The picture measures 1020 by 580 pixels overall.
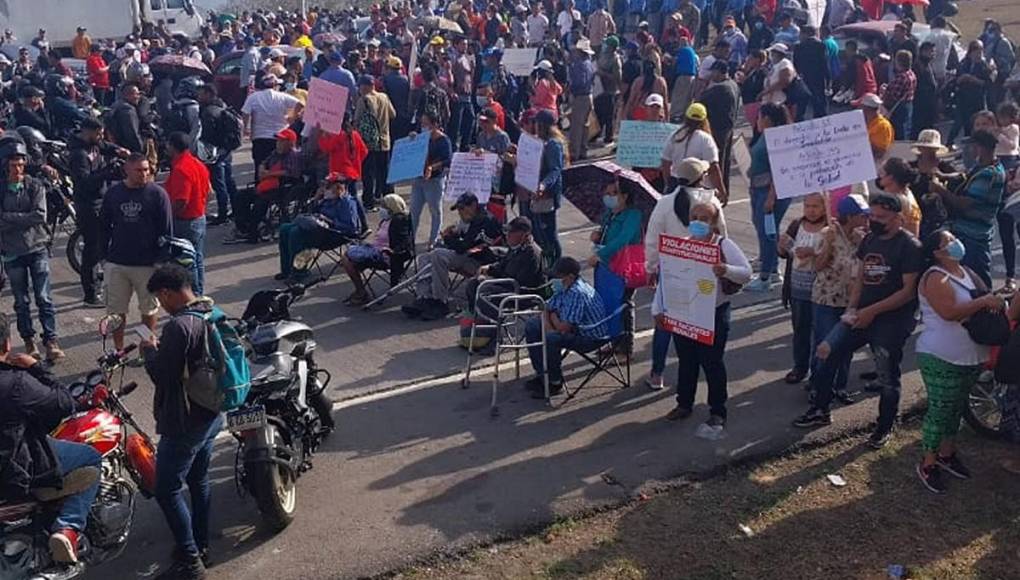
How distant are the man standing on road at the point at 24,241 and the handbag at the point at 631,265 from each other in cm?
484

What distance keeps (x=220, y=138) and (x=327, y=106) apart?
5.71 ft

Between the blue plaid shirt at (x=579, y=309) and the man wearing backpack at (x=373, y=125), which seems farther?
the man wearing backpack at (x=373, y=125)

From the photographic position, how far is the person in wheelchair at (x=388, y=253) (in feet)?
33.9

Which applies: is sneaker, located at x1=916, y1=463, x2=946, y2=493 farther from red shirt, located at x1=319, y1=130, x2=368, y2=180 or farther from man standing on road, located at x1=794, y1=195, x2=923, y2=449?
red shirt, located at x1=319, y1=130, x2=368, y2=180

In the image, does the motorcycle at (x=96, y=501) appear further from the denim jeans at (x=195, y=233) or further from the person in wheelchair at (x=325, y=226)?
the person in wheelchair at (x=325, y=226)

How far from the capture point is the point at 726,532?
6.08 meters

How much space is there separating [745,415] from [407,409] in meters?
2.47

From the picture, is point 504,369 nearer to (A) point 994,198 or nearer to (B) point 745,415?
(B) point 745,415

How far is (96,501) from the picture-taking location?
18.9 feet

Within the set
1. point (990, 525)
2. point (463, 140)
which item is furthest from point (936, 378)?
point (463, 140)

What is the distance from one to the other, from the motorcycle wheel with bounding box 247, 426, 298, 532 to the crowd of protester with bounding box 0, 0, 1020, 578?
12.8 inches

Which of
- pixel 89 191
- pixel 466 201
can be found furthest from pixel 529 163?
pixel 89 191

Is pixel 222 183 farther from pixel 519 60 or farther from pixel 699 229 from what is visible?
pixel 699 229

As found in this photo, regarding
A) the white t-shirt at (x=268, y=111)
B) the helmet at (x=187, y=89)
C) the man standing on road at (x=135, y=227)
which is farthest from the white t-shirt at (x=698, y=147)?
the helmet at (x=187, y=89)
